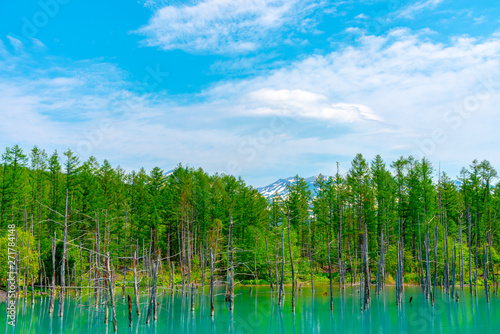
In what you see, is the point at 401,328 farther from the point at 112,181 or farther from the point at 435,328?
the point at 112,181

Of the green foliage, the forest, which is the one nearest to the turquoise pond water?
the green foliage

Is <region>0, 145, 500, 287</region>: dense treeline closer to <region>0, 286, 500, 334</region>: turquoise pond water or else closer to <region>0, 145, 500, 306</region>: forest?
<region>0, 145, 500, 306</region>: forest

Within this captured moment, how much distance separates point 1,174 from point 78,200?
8728 mm

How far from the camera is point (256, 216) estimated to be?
200 ft

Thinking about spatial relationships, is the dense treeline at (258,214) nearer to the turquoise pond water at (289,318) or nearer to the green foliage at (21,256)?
the green foliage at (21,256)

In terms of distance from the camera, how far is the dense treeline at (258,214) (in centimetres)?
4612

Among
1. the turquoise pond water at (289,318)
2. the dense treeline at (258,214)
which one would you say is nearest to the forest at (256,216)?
the dense treeline at (258,214)

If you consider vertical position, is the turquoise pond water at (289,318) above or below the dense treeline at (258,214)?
below

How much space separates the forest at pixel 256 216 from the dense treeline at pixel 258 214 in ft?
0.51

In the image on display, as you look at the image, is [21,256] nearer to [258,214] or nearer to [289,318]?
[289,318]

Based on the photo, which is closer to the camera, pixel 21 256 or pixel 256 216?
pixel 21 256

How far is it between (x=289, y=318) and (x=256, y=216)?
32.2 m

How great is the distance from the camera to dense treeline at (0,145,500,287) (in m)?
46.1

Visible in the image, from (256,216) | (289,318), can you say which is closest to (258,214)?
(256,216)
